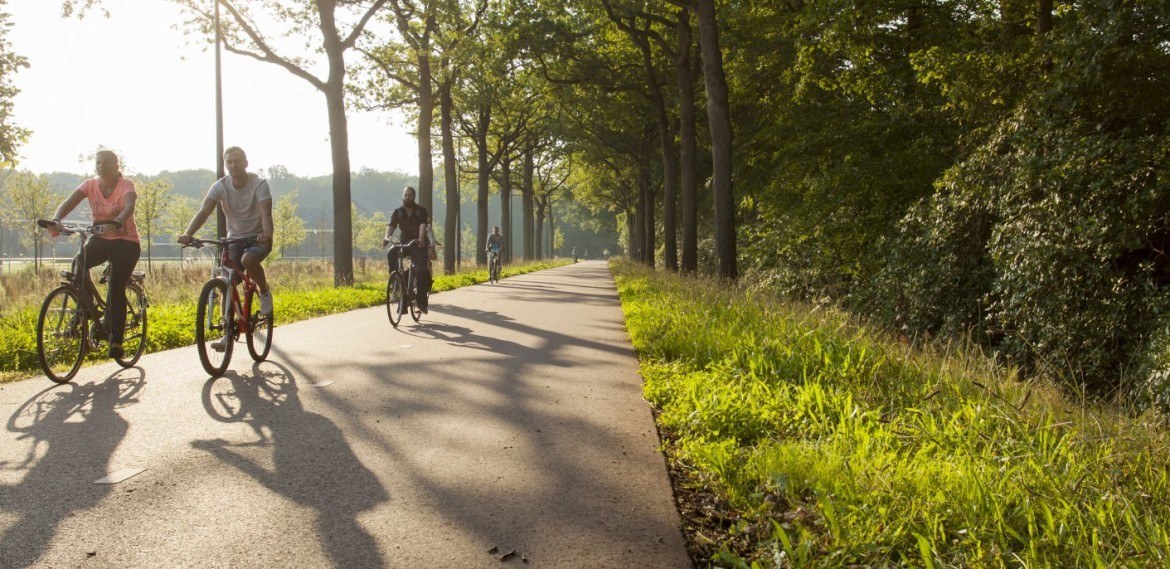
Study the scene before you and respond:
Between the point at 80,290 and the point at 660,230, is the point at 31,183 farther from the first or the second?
the point at 80,290

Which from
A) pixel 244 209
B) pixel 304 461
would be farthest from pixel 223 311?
pixel 304 461

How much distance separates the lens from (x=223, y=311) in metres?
6.41

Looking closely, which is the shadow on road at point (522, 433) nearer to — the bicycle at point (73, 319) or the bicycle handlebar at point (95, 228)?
the bicycle at point (73, 319)

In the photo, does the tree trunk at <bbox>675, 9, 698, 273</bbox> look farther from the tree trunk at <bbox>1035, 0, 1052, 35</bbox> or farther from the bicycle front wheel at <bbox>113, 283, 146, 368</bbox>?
the bicycle front wheel at <bbox>113, 283, 146, 368</bbox>

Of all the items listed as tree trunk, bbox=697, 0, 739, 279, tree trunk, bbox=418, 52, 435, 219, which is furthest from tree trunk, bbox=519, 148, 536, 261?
tree trunk, bbox=697, 0, 739, 279

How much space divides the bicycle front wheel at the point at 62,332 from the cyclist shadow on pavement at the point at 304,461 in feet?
4.17

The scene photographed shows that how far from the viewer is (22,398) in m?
5.39

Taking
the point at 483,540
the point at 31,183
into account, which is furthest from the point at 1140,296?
the point at 31,183

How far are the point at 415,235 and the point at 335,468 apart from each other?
800 centimetres

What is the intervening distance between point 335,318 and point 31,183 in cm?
3434

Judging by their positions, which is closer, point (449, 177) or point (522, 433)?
point (522, 433)

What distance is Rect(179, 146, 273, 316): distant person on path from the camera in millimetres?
6680

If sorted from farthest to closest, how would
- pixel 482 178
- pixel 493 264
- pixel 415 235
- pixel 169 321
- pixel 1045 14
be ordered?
pixel 482 178, pixel 493 264, pixel 415 235, pixel 1045 14, pixel 169 321

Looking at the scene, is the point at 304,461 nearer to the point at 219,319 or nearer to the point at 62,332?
the point at 219,319
